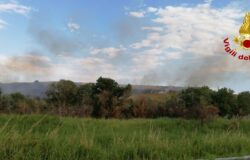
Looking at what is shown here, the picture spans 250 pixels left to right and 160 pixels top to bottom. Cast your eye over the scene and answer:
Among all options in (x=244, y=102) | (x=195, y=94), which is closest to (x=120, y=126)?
(x=195, y=94)

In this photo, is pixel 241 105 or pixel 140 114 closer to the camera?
pixel 140 114

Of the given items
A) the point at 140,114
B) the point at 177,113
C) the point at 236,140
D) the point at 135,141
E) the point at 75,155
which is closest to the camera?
the point at 75,155

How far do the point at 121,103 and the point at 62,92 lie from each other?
6.68m

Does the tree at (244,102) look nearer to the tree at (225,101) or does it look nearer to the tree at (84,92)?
the tree at (225,101)

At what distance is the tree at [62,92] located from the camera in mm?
31281

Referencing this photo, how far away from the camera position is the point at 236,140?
11617 millimetres

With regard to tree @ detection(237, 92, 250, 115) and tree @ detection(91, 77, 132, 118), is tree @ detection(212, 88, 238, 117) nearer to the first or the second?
tree @ detection(237, 92, 250, 115)

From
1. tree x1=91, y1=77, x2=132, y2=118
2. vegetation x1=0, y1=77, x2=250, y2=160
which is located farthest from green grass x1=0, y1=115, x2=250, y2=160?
tree x1=91, y1=77, x2=132, y2=118

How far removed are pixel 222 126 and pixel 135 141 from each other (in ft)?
32.1

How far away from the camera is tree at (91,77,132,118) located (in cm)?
2573

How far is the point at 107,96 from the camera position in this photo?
2802 centimetres

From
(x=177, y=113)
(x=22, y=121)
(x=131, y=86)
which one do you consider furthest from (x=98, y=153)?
(x=131, y=86)

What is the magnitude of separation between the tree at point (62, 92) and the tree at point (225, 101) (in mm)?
9949

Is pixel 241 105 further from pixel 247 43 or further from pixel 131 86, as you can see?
pixel 247 43
